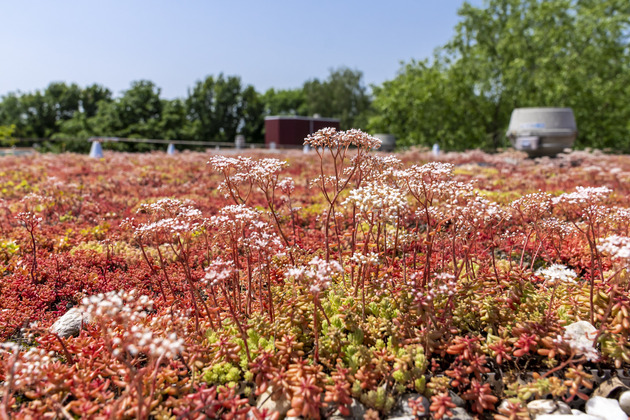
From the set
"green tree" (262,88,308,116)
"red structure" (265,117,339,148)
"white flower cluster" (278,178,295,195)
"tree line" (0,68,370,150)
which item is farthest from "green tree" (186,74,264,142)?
"white flower cluster" (278,178,295,195)

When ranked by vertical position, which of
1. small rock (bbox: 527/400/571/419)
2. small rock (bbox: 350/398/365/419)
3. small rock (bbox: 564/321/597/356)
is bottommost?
small rock (bbox: 350/398/365/419)

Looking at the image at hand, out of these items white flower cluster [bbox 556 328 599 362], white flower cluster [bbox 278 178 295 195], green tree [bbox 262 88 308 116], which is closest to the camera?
white flower cluster [bbox 556 328 599 362]

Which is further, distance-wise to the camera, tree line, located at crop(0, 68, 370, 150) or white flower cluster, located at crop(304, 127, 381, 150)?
tree line, located at crop(0, 68, 370, 150)

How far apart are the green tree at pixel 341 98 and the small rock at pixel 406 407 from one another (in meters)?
64.7

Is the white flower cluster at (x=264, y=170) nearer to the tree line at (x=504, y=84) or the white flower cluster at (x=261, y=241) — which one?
the white flower cluster at (x=261, y=241)

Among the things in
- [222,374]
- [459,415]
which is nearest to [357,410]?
[459,415]

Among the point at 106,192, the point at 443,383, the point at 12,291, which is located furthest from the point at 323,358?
the point at 106,192

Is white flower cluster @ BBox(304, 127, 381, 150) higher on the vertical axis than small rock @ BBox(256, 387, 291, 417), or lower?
higher

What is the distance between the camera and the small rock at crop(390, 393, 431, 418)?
264cm

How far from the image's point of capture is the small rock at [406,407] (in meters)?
2.64

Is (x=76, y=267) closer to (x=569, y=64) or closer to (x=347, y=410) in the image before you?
(x=347, y=410)

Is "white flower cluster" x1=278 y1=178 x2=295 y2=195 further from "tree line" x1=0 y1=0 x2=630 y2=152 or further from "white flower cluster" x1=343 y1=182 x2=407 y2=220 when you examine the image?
"tree line" x1=0 y1=0 x2=630 y2=152

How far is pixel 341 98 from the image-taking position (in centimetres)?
6756

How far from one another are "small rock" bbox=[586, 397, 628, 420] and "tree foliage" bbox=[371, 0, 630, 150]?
29.9 metres
